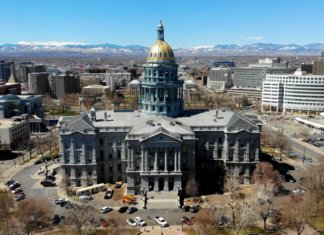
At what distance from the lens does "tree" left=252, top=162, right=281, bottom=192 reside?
72188 millimetres

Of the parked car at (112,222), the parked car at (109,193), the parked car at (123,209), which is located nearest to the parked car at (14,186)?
the parked car at (109,193)

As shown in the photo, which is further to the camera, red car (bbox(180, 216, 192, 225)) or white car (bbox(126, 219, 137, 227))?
red car (bbox(180, 216, 192, 225))

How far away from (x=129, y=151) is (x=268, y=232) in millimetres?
34137

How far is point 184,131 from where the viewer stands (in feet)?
248

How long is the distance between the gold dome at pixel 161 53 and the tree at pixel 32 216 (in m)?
47.8

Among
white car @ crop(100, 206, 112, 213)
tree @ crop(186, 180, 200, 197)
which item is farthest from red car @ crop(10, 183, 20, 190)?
tree @ crop(186, 180, 200, 197)

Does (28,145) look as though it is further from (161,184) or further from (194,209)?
(194,209)

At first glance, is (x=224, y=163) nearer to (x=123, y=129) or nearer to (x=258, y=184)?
(x=258, y=184)

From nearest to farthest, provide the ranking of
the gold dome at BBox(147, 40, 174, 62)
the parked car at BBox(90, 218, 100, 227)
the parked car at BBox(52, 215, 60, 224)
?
the parked car at BBox(90, 218, 100, 227)
the parked car at BBox(52, 215, 60, 224)
the gold dome at BBox(147, 40, 174, 62)

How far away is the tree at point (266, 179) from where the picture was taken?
7219cm

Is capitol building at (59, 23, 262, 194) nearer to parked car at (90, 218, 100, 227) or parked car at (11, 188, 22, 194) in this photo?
parked car at (11, 188, 22, 194)

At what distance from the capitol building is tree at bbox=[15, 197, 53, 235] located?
1823 centimetres

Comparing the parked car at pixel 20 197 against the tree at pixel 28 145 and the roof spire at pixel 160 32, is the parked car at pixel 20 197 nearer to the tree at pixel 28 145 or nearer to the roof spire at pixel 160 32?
the tree at pixel 28 145

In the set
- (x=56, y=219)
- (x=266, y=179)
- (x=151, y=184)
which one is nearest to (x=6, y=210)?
(x=56, y=219)
